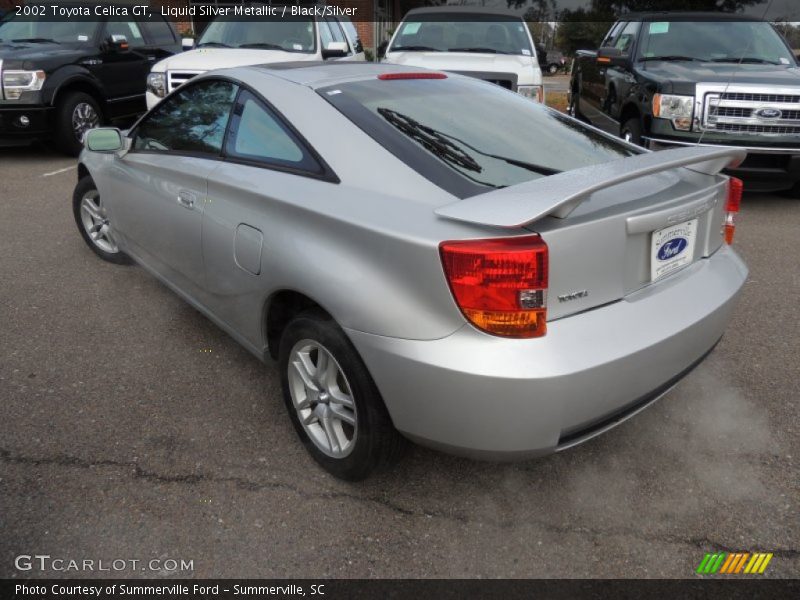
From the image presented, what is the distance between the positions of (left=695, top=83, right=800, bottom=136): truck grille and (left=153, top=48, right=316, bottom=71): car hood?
4.44m

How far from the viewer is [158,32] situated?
1039cm

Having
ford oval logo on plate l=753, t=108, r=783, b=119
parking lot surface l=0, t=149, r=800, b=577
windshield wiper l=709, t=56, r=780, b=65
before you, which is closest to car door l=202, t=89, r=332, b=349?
parking lot surface l=0, t=149, r=800, b=577

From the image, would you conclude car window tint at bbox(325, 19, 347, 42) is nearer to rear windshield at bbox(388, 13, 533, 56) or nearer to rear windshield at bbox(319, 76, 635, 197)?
rear windshield at bbox(388, 13, 533, 56)

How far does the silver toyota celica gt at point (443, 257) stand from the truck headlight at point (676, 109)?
3.52 metres

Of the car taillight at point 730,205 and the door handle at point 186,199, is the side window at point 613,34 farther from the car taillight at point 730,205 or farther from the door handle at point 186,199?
the door handle at point 186,199

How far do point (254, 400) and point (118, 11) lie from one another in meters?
8.59

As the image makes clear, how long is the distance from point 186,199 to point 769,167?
5379mm

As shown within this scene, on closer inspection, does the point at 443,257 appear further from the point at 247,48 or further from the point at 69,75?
the point at 69,75

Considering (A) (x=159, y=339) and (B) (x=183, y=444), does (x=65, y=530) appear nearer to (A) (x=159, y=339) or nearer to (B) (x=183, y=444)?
(B) (x=183, y=444)

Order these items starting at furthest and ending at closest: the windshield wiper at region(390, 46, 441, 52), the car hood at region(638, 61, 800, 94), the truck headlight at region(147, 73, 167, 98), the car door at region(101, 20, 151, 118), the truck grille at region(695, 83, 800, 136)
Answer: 1. the car door at region(101, 20, 151, 118)
2. the windshield wiper at region(390, 46, 441, 52)
3. the truck headlight at region(147, 73, 167, 98)
4. the car hood at region(638, 61, 800, 94)
5. the truck grille at region(695, 83, 800, 136)

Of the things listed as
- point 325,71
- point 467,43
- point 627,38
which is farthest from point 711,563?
point 467,43

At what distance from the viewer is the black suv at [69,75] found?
7645mm

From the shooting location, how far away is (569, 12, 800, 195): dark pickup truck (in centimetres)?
588
